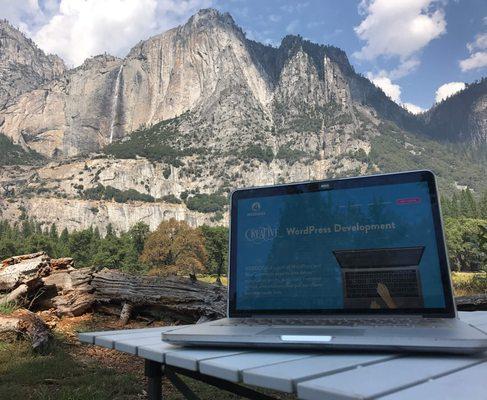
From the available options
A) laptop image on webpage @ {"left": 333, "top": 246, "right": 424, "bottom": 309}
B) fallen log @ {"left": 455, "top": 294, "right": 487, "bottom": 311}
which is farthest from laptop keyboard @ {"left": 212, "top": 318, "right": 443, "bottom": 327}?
fallen log @ {"left": 455, "top": 294, "right": 487, "bottom": 311}

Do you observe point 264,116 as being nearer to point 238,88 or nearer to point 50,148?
point 238,88

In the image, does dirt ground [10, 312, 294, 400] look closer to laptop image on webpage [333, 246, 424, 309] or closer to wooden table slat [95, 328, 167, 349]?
wooden table slat [95, 328, 167, 349]

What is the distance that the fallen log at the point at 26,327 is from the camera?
648 centimetres

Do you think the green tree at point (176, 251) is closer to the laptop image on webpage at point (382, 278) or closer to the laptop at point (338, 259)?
the laptop at point (338, 259)

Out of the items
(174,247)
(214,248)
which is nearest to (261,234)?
(174,247)

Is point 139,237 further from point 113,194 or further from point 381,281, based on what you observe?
point 381,281

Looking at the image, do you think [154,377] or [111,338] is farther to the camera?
[154,377]

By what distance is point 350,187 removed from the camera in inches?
84.8

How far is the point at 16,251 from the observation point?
269 ft

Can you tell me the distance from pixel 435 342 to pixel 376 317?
623 mm

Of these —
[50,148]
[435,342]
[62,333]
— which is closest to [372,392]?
[435,342]

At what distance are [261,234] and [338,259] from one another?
1.42ft

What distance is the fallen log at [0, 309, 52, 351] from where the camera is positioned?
648 cm

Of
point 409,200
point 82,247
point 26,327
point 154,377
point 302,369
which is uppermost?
point 82,247
